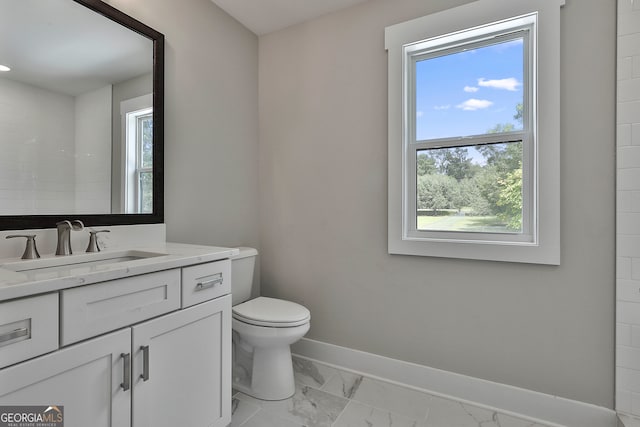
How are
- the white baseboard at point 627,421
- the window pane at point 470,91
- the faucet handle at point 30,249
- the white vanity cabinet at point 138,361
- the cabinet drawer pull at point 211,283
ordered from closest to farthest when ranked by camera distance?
the white vanity cabinet at point 138,361 < the faucet handle at point 30,249 < the cabinet drawer pull at point 211,283 < the white baseboard at point 627,421 < the window pane at point 470,91

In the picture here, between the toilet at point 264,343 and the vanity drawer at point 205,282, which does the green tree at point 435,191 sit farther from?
the vanity drawer at point 205,282

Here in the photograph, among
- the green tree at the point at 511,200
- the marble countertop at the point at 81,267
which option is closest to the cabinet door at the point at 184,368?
the marble countertop at the point at 81,267

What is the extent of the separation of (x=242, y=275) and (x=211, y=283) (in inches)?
26.9

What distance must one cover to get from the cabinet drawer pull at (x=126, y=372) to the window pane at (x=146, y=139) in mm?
996

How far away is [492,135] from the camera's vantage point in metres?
1.80

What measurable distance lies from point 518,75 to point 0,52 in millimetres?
2328

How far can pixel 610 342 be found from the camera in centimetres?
150

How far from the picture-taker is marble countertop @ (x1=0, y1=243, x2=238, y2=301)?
2.66ft

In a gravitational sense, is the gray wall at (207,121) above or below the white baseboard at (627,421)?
above

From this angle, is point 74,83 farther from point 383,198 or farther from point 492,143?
point 492,143

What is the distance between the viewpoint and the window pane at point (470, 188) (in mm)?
1768

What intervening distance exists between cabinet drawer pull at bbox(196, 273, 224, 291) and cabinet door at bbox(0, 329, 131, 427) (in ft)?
1.02

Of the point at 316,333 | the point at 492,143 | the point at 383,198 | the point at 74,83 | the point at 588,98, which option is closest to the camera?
the point at 74,83

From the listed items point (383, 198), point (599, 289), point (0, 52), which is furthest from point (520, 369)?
point (0, 52)
